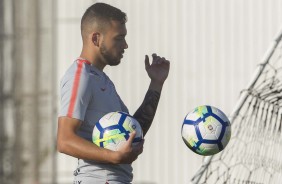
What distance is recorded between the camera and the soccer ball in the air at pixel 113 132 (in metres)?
4.89

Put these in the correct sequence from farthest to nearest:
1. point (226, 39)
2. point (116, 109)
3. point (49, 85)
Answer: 1. point (49, 85)
2. point (226, 39)
3. point (116, 109)

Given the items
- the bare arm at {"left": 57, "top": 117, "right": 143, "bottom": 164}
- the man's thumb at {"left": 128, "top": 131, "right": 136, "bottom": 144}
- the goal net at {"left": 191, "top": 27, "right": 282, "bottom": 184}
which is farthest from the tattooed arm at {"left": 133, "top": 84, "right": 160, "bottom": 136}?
the goal net at {"left": 191, "top": 27, "right": 282, "bottom": 184}

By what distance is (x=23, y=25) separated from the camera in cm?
1402

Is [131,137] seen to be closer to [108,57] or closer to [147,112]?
[108,57]

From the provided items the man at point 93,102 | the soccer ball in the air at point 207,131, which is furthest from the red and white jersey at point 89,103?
the soccer ball in the air at point 207,131

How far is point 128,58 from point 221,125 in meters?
7.52

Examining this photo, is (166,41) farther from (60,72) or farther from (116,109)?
(116,109)

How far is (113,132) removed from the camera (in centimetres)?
491

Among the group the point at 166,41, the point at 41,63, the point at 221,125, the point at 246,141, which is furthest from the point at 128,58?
the point at 221,125

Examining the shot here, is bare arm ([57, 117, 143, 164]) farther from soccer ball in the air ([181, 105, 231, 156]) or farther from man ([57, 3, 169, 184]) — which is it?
soccer ball in the air ([181, 105, 231, 156])

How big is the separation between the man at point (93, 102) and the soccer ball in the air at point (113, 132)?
88 mm

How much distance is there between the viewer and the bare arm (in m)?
4.63

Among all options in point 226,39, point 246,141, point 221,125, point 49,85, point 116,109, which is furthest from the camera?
point 49,85

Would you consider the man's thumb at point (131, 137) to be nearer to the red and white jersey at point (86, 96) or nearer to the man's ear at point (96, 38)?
the red and white jersey at point (86, 96)
